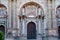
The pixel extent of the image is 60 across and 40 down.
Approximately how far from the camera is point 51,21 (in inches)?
1056

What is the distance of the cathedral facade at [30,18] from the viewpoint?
2670cm

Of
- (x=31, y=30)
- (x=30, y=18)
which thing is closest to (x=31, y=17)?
(x=30, y=18)

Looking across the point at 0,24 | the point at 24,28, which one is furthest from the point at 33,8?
the point at 0,24

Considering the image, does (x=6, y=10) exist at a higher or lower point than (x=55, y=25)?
higher

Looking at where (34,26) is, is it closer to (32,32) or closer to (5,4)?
(32,32)

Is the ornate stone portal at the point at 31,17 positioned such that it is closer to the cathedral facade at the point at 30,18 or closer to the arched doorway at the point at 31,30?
the cathedral facade at the point at 30,18

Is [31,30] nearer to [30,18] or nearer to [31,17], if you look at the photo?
[30,18]

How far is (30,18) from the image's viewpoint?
27594mm

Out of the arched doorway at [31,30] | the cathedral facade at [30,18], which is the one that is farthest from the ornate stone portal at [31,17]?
the arched doorway at [31,30]

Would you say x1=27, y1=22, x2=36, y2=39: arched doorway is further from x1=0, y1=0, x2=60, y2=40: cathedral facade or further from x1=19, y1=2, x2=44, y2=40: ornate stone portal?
x1=19, y1=2, x2=44, y2=40: ornate stone portal

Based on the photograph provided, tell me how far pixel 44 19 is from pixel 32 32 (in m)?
2.15

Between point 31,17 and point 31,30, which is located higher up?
point 31,17

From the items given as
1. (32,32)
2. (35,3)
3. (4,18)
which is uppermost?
(35,3)

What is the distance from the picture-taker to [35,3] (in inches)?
1082
